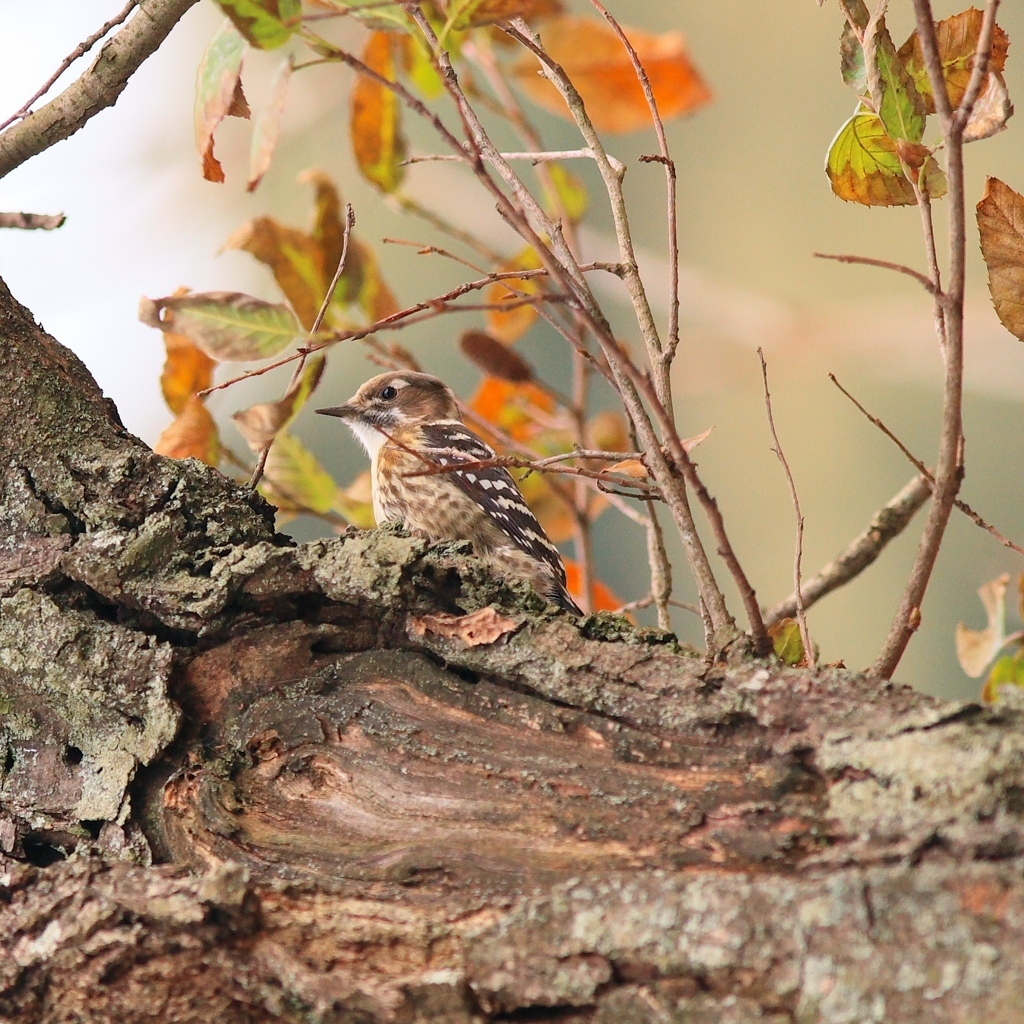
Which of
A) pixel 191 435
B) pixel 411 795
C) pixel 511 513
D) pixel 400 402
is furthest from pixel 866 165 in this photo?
pixel 400 402

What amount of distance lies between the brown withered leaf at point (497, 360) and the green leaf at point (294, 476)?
0.46m

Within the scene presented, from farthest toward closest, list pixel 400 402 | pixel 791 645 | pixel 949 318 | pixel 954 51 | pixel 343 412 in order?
pixel 400 402 < pixel 343 412 < pixel 791 645 < pixel 954 51 < pixel 949 318

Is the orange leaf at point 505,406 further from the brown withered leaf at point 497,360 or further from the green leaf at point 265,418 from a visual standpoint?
the green leaf at point 265,418

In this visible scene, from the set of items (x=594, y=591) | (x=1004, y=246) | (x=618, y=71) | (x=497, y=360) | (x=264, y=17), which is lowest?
(x=594, y=591)

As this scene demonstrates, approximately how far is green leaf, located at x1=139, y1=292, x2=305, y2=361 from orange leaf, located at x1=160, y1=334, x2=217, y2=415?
75 cm

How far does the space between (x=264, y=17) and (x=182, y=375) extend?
1229 mm

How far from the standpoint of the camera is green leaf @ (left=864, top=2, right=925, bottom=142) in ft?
5.49

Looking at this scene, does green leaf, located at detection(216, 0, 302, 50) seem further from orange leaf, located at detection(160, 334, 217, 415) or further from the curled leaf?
the curled leaf

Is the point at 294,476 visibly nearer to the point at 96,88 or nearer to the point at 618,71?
the point at 96,88

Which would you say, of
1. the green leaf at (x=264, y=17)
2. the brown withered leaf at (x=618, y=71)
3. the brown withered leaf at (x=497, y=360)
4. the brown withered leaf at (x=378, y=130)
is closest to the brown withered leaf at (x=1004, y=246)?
the green leaf at (x=264, y=17)

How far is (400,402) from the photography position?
174 inches

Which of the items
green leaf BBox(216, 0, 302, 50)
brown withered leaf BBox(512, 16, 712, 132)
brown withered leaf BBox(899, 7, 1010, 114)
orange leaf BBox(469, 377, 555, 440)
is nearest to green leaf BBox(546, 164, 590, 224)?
brown withered leaf BBox(512, 16, 712, 132)

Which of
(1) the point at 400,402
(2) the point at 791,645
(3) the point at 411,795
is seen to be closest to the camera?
(3) the point at 411,795

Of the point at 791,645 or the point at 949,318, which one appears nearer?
the point at 949,318
